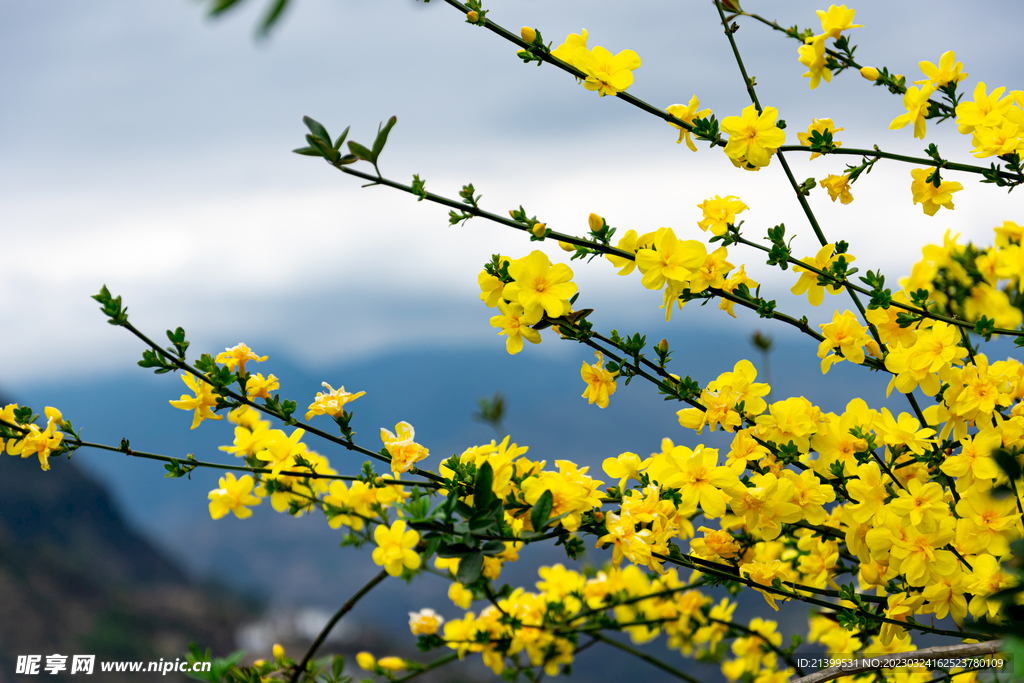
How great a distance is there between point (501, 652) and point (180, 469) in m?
1.01

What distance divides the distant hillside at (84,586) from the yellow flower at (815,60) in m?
6.37

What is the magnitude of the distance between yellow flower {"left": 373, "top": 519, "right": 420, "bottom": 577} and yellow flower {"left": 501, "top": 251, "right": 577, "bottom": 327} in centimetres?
47

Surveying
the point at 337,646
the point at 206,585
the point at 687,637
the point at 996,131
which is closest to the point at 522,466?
the point at 996,131

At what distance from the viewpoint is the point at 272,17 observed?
1.03 ft

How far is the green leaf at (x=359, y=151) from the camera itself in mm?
832

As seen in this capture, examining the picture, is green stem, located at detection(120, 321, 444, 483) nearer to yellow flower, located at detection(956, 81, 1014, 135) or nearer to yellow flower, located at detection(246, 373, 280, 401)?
yellow flower, located at detection(246, 373, 280, 401)

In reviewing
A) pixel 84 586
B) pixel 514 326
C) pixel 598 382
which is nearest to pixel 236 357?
pixel 514 326

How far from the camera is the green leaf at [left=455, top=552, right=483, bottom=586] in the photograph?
84 cm

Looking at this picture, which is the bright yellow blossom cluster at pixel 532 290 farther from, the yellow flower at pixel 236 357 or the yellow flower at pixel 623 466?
the yellow flower at pixel 236 357

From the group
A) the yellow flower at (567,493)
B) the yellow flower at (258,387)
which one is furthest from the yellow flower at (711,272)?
the yellow flower at (258,387)

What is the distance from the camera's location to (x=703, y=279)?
1103mm

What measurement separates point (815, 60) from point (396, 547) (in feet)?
4.28

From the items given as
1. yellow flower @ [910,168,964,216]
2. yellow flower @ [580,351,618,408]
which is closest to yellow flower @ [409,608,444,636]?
yellow flower @ [580,351,618,408]

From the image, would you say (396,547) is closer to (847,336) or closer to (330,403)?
(330,403)
